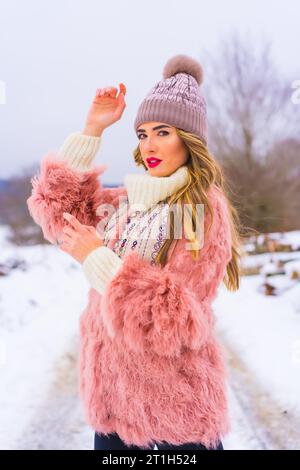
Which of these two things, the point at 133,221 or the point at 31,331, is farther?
the point at 31,331

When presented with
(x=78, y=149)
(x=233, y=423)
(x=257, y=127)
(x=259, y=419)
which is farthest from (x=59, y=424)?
(x=257, y=127)

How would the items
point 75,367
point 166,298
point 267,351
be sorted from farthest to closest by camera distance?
1. point 267,351
2. point 75,367
3. point 166,298

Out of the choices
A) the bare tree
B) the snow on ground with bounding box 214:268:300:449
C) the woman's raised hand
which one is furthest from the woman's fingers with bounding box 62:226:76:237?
the bare tree

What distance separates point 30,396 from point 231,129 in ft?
17.5

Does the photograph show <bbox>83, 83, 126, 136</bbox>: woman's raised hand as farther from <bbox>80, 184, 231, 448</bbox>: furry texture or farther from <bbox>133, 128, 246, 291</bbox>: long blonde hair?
<bbox>80, 184, 231, 448</bbox>: furry texture

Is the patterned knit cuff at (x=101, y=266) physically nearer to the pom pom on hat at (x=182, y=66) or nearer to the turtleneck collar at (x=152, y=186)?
A: the turtleneck collar at (x=152, y=186)

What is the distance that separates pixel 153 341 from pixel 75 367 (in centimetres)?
197

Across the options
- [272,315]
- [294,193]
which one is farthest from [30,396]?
[294,193]

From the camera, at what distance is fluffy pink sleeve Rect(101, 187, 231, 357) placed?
3.07 feet

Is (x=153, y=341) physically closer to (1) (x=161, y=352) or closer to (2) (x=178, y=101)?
(1) (x=161, y=352)

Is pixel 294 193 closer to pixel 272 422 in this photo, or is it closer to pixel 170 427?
pixel 272 422

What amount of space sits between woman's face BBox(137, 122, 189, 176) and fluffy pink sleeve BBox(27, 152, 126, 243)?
0.69 ft

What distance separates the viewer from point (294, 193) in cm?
621

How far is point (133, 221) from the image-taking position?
3.73ft
